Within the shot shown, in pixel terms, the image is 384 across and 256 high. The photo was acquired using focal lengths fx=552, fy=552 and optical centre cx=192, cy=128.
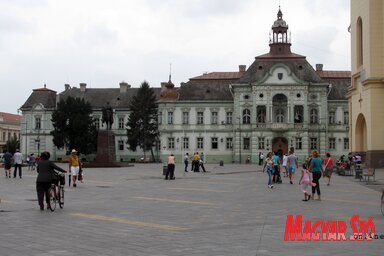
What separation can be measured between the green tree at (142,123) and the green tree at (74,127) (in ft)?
19.5

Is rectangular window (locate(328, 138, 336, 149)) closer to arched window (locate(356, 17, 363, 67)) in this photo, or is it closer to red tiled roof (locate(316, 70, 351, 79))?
red tiled roof (locate(316, 70, 351, 79))

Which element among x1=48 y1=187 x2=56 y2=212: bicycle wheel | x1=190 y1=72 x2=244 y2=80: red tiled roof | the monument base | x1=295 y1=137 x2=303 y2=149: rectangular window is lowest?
x1=48 y1=187 x2=56 y2=212: bicycle wheel

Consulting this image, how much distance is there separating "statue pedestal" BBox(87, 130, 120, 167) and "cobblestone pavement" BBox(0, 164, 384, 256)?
28.2m

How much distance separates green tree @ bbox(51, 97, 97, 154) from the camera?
83.4 meters

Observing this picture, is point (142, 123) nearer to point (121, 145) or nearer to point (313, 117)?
point (121, 145)

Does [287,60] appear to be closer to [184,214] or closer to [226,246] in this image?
[184,214]

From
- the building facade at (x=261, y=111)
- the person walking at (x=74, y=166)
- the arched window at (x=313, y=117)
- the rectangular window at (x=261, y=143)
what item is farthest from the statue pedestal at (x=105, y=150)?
the arched window at (x=313, y=117)

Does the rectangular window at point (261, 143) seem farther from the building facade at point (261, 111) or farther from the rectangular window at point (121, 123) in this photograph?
the rectangular window at point (121, 123)

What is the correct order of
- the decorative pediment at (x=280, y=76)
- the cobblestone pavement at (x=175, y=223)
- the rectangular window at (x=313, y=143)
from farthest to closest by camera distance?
the rectangular window at (x=313, y=143), the decorative pediment at (x=280, y=76), the cobblestone pavement at (x=175, y=223)

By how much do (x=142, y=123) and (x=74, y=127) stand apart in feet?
33.8

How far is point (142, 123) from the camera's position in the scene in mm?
84188

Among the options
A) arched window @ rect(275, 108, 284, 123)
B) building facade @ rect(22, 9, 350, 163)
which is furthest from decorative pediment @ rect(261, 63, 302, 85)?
arched window @ rect(275, 108, 284, 123)

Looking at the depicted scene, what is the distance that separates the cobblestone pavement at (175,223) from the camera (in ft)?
32.7

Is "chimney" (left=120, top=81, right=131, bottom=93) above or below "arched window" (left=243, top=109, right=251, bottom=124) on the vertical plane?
above
